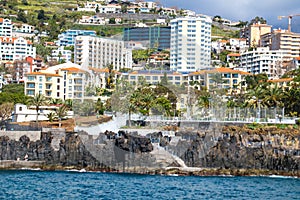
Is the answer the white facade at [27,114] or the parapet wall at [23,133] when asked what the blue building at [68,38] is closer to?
the white facade at [27,114]

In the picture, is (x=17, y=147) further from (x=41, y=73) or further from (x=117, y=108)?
(x=41, y=73)

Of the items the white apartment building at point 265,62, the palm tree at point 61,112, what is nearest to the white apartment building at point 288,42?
the white apartment building at point 265,62

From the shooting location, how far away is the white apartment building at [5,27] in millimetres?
100188

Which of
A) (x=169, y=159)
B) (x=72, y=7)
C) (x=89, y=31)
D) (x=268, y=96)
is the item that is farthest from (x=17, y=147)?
(x=72, y=7)

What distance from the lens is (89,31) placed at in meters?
98.1

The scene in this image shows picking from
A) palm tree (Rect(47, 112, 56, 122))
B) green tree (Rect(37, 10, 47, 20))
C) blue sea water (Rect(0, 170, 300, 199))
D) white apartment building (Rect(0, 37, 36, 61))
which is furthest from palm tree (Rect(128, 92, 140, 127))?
green tree (Rect(37, 10, 47, 20))

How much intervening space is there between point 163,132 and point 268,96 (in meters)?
13.3

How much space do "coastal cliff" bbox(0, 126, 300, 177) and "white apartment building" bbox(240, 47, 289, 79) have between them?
1826 inches

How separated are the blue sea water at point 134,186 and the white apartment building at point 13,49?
57051 mm

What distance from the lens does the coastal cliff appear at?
35.7 meters

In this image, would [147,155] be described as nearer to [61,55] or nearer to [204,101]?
[204,101]

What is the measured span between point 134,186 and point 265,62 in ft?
190

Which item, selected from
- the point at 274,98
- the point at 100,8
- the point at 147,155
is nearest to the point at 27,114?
the point at 147,155

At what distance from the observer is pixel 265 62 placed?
8506 centimetres
